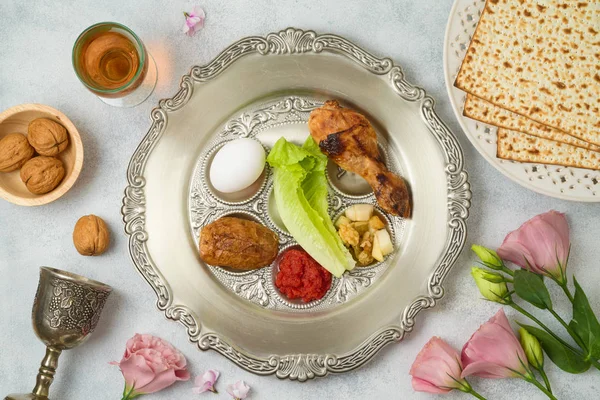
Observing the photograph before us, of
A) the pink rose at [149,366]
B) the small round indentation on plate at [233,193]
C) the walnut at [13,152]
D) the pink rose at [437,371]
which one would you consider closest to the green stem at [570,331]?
the pink rose at [437,371]

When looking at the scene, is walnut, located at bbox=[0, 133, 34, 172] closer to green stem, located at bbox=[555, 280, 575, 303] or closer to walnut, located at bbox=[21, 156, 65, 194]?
walnut, located at bbox=[21, 156, 65, 194]

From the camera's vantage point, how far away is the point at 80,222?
5.50 feet

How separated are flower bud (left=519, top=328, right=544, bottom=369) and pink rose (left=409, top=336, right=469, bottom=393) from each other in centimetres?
18

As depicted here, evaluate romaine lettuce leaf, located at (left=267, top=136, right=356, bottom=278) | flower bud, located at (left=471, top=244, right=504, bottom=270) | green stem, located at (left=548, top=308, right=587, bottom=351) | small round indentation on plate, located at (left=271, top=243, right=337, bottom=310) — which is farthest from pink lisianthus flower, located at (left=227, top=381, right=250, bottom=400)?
green stem, located at (left=548, top=308, right=587, bottom=351)

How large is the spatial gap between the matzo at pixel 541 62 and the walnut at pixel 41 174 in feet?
3.72

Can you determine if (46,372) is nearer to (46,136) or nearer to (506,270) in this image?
(46,136)

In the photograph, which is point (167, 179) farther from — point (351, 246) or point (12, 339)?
point (12, 339)

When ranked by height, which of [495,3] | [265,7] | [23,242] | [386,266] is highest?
[265,7]

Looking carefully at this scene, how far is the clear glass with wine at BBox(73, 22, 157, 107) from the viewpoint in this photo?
1604 millimetres

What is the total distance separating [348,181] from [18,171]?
0.95 m

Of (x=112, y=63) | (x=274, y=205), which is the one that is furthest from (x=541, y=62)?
(x=112, y=63)

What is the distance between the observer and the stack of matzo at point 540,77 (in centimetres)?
150

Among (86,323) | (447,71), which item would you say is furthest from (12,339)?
(447,71)

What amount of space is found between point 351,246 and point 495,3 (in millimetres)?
746
